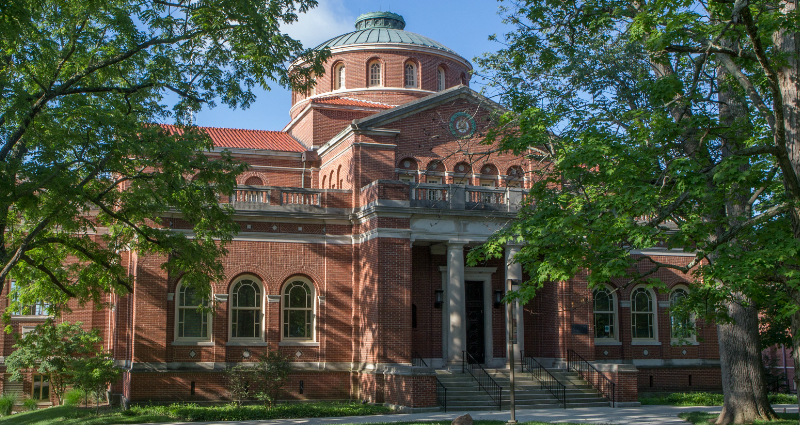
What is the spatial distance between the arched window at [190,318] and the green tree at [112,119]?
4.34 m

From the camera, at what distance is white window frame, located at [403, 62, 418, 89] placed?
34.3 m

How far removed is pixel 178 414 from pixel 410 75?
20159 millimetres

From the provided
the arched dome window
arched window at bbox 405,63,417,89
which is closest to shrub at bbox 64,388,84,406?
arched window at bbox 405,63,417,89

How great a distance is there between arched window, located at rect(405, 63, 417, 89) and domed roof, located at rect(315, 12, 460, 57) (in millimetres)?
1044

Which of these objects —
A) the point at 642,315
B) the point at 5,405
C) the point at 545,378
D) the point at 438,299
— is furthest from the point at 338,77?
the point at 5,405

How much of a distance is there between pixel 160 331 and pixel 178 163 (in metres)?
9.18

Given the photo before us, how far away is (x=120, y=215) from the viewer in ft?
57.5

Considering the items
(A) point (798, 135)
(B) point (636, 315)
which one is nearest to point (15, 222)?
(A) point (798, 135)

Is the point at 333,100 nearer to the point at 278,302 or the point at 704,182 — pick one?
the point at 278,302

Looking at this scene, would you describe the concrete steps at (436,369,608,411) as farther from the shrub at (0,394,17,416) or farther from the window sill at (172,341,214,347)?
the shrub at (0,394,17,416)

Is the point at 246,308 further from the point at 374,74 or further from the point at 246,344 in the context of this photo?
the point at 374,74

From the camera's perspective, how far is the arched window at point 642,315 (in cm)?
2853

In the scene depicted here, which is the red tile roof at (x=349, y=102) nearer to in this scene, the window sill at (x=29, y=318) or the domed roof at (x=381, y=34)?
the domed roof at (x=381, y=34)

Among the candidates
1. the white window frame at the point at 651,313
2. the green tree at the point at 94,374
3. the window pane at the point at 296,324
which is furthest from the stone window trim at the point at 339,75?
the green tree at the point at 94,374
